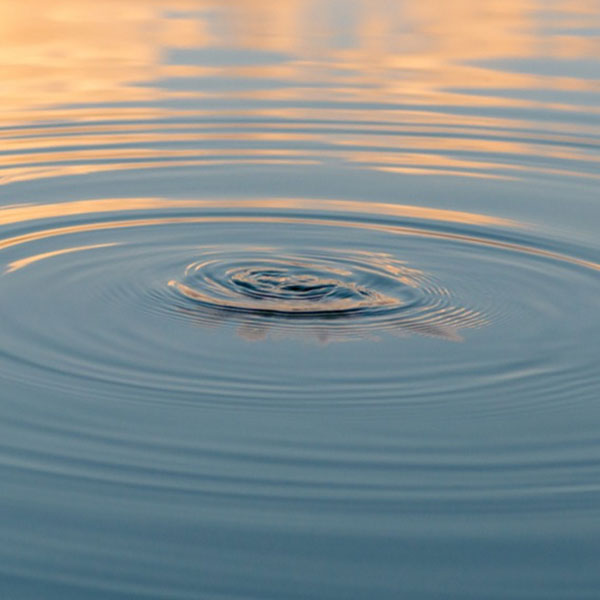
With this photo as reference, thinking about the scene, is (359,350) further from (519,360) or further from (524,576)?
(524,576)

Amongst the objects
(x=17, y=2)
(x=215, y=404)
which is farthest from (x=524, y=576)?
(x=17, y=2)

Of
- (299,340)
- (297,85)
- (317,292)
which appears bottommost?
(299,340)

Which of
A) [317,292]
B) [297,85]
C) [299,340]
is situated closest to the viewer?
[299,340]

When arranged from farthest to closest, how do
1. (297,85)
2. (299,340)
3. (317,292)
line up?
1. (297,85)
2. (317,292)
3. (299,340)

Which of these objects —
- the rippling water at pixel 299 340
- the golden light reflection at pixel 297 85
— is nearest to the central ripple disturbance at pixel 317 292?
the rippling water at pixel 299 340

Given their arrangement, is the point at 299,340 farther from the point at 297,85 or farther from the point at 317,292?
the point at 297,85

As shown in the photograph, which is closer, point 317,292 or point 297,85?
point 317,292

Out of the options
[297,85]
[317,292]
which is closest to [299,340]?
[317,292]

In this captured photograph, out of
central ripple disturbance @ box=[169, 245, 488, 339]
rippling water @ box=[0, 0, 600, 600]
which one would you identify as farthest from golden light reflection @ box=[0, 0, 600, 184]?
central ripple disturbance @ box=[169, 245, 488, 339]
